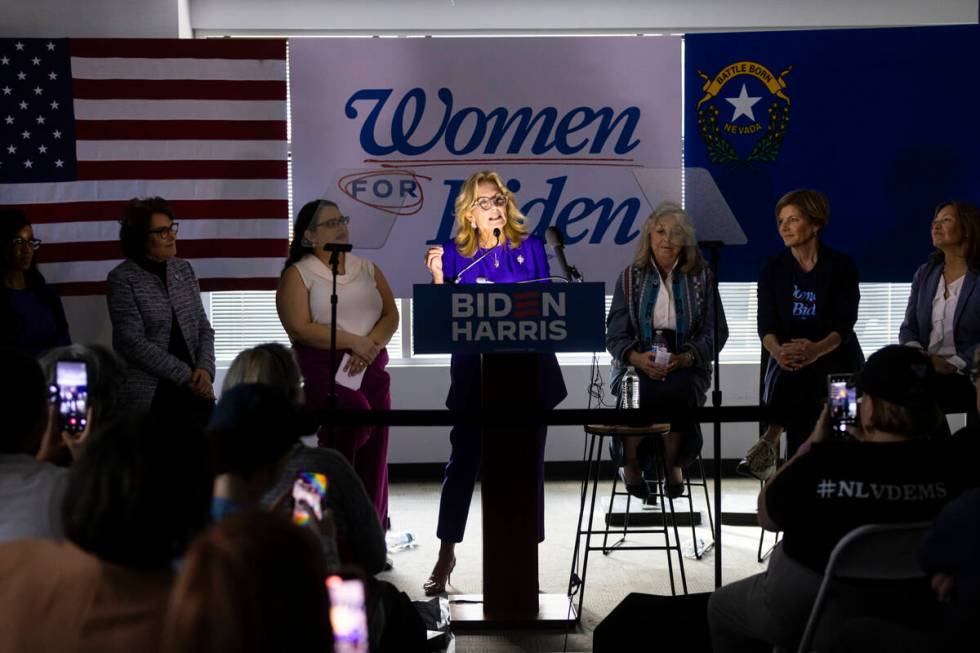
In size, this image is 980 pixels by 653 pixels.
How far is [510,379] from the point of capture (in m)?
3.91

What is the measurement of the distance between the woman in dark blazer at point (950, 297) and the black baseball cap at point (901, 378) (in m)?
2.11

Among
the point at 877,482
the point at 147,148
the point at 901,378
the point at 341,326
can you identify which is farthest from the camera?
the point at 147,148

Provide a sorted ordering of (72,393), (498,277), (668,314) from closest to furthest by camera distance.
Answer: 1. (72,393)
2. (498,277)
3. (668,314)

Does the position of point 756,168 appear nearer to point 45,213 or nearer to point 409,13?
point 409,13

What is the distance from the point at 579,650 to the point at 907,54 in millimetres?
3523

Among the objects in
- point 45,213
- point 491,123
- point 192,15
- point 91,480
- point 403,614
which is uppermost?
point 192,15

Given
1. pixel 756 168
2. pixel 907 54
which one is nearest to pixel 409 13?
pixel 756 168

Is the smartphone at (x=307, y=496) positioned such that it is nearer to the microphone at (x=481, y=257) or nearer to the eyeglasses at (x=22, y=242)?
the microphone at (x=481, y=257)

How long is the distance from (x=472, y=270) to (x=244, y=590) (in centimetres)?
317

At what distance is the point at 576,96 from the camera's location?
18.1 feet

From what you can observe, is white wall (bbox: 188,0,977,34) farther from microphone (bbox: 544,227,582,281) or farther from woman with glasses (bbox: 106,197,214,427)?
microphone (bbox: 544,227,582,281)

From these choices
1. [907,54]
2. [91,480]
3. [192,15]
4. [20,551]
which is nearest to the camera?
[91,480]

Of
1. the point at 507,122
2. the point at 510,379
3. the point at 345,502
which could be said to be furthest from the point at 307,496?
the point at 507,122

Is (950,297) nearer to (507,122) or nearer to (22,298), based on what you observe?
(507,122)
